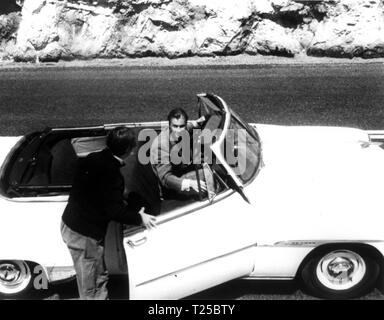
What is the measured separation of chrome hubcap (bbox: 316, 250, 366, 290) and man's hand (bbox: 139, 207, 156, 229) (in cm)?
141

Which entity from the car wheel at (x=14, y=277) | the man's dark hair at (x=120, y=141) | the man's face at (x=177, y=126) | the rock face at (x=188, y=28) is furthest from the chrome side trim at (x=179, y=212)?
the rock face at (x=188, y=28)

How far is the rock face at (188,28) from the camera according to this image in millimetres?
15391

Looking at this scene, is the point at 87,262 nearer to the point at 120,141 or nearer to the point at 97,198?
the point at 97,198

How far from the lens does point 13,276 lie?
15.9 feet

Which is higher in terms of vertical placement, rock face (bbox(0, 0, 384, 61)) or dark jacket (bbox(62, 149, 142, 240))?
rock face (bbox(0, 0, 384, 61))

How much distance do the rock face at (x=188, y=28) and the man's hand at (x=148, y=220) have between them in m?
11.4

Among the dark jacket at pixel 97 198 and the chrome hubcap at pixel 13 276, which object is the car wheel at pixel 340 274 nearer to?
the dark jacket at pixel 97 198

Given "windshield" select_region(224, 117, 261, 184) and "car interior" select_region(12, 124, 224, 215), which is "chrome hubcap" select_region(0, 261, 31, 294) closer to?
"car interior" select_region(12, 124, 224, 215)

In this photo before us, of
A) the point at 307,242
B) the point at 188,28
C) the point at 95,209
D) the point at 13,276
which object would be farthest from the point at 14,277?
the point at 188,28

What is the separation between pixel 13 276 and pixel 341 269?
2.77 metres

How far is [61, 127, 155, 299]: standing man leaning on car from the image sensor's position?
4.05 metres

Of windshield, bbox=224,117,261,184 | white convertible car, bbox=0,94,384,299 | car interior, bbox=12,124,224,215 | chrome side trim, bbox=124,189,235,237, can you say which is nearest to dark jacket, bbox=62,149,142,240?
chrome side trim, bbox=124,189,235,237
